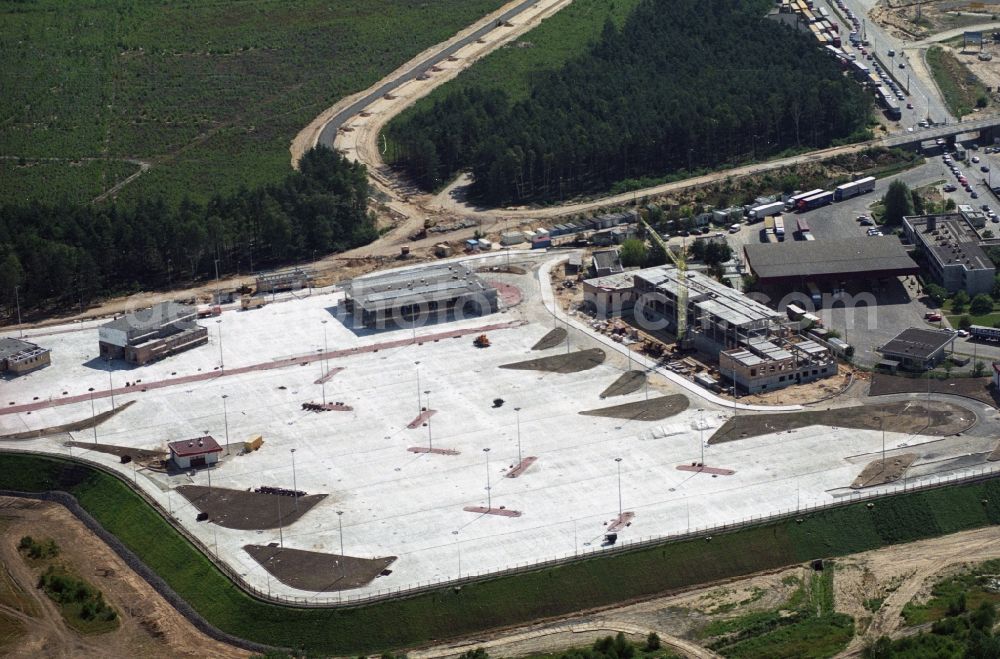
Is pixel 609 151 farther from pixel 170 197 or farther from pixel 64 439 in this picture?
pixel 64 439

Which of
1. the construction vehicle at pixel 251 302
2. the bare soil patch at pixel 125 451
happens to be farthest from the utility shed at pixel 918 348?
the bare soil patch at pixel 125 451

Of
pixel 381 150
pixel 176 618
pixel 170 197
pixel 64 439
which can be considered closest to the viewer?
pixel 176 618

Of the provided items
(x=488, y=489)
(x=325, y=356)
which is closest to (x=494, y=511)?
(x=488, y=489)

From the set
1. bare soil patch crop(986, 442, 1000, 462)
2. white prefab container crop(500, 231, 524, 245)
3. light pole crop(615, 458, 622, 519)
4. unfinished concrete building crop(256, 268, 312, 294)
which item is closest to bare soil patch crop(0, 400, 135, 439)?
unfinished concrete building crop(256, 268, 312, 294)

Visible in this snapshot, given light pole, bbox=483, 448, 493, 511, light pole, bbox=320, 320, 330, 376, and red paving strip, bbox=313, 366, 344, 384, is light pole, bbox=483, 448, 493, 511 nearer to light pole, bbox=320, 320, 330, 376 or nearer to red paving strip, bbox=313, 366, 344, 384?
red paving strip, bbox=313, 366, 344, 384

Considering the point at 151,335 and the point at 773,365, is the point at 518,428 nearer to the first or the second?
the point at 773,365

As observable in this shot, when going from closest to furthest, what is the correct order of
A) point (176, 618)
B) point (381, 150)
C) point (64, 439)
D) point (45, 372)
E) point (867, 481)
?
1. point (176, 618)
2. point (867, 481)
3. point (64, 439)
4. point (45, 372)
5. point (381, 150)

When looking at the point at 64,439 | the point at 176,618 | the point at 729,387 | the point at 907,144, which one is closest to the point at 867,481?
the point at 729,387

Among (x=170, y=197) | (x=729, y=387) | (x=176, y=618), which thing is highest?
(x=170, y=197)
